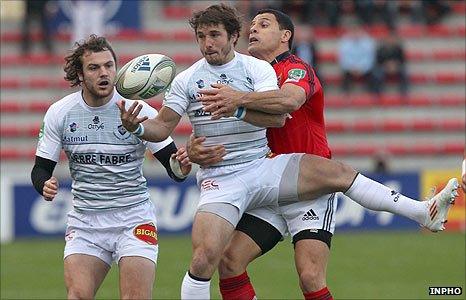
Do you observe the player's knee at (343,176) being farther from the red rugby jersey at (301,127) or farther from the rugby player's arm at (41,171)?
the rugby player's arm at (41,171)

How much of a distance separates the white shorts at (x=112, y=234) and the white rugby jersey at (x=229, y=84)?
2.31ft

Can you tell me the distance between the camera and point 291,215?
833 cm

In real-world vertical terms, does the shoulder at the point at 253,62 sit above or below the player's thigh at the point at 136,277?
above

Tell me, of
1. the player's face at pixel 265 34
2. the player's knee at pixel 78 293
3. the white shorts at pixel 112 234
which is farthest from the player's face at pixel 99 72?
the player's knee at pixel 78 293

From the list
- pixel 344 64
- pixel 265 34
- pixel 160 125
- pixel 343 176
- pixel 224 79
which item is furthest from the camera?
pixel 344 64

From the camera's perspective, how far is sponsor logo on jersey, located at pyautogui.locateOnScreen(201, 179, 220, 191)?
7.89 metres

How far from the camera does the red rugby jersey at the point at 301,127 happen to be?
8.24 meters

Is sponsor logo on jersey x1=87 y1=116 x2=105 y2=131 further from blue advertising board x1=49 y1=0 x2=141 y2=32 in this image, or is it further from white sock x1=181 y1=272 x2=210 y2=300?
blue advertising board x1=49 y1=0 x2=141 y2=32

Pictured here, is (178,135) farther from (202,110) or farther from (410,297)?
(202,110)

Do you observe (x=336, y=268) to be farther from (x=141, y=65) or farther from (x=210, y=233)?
(x=141, y=65)

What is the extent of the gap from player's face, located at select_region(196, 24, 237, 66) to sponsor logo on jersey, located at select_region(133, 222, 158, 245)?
1.25 metres

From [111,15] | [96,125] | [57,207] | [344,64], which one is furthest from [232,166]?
[111,15]

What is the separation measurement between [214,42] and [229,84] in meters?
0.31

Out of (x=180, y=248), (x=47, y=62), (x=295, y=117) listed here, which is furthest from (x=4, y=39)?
(x=295, y=117)
